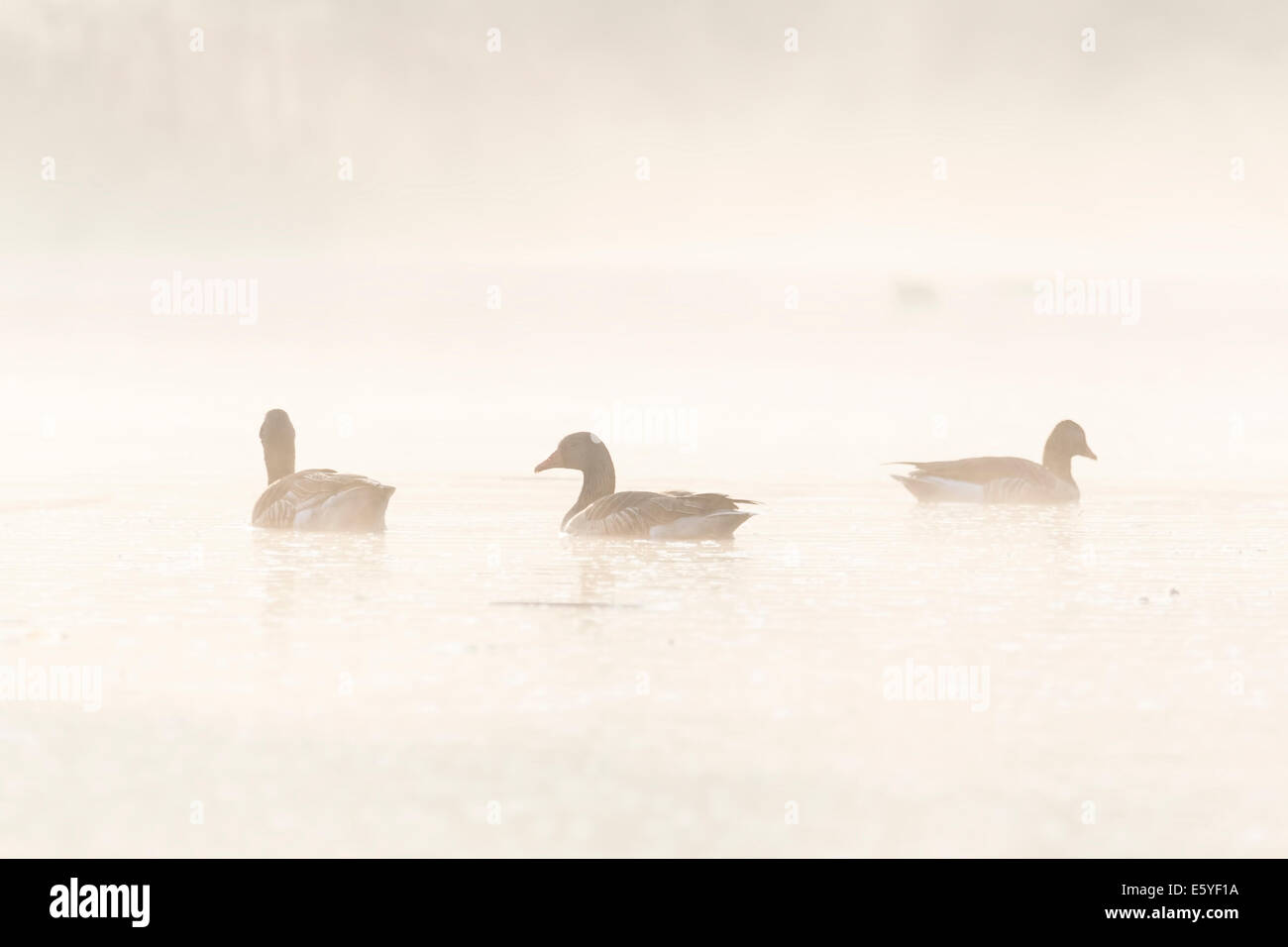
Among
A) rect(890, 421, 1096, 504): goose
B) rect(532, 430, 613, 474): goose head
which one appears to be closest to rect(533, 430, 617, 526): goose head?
rect(532, 430, 613, 474): goose head

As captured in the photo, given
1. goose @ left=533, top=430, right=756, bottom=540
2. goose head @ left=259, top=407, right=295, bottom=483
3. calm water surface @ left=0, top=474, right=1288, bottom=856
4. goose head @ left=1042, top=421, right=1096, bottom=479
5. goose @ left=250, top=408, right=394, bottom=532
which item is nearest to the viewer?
calm water surface @ left=0, top=474, right=1288, bottom=856

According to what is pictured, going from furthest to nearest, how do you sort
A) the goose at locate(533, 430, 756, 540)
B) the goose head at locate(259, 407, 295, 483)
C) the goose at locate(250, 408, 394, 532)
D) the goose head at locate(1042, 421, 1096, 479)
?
the goose head at locate(1042, 421, 1096, 479) → the goose head at locate(259, 407, 295, 483) → the goose at locate(250, 408, 394, 532) → the goose at locate(533, 430, 756, 540)

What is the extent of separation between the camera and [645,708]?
7.26 m

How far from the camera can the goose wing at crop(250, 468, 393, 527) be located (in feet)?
60.5

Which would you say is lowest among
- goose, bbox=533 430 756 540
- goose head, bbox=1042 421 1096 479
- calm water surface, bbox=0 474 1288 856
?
calm water surface, bbox=0 474 1288 856

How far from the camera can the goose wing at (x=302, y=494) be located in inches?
727

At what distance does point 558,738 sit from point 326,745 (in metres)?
1.06

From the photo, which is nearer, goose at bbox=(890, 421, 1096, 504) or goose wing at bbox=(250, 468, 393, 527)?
goose wing at bbox=(250, 468, 393, 527)

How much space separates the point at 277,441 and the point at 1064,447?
17067 mm

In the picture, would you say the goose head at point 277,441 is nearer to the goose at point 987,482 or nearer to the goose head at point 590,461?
the goose head at point 590,461

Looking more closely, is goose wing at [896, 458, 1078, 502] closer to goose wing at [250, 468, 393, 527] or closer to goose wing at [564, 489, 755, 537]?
goose wing at [564, 489, 755, 537]

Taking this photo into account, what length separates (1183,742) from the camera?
6.55 m

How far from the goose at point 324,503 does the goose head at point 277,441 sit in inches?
94.5

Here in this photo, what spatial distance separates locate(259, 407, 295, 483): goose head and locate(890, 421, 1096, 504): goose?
1124 centimetres
